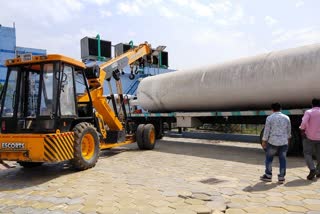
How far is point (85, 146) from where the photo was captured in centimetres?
908

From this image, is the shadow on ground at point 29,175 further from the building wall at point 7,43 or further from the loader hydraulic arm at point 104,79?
the building wall at point 7,43

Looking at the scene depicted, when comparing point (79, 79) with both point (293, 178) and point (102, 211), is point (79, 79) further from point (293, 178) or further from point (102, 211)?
point (293, 178)

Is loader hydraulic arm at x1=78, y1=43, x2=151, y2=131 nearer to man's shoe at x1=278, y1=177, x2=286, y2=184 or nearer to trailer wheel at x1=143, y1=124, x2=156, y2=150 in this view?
trailer wheel at x1=143, y1=124, x2=156, y2=150

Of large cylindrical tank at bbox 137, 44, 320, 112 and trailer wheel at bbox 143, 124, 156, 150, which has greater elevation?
large cylindrical tank at bbox 137, 44, 320, 112

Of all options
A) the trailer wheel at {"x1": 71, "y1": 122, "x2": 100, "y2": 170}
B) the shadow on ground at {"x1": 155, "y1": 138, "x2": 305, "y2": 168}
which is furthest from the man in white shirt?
the trailer wheel at {"x1": 71, "y1": 122, "x2": 100, "y2": 170}

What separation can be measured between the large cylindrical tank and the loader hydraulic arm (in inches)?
85.1

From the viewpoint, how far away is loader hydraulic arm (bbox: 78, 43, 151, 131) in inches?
421

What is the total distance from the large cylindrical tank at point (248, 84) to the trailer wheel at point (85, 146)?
5.19 meters

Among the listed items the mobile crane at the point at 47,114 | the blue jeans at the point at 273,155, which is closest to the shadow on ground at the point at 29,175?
the mobile crane at the point at 47,114

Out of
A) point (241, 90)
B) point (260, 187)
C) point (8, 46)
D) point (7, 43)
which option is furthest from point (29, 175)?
point (7, 43)

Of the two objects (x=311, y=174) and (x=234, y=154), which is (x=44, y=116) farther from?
(x=234, y=154)

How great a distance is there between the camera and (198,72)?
44.0 ft

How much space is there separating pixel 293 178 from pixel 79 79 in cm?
582

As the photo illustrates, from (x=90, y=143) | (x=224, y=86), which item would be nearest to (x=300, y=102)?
(x=224, y=86)
